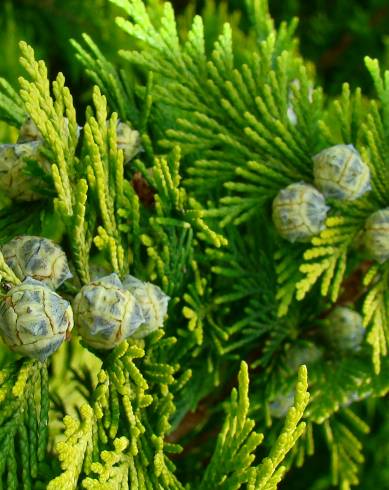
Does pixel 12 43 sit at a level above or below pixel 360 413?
above

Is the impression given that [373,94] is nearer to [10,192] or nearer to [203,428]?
[203,428]

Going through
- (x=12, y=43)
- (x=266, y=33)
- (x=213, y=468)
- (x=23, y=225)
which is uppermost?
(x=266, y=33)

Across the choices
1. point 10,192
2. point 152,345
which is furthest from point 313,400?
point 10,192

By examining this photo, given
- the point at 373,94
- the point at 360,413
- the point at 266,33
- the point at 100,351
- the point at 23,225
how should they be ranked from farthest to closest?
the point at 373,94 < the point at 360,413 < the point at 266,33 < the point at 23,225 < the point at 100,351

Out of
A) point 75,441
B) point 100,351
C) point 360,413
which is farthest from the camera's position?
point 360,413

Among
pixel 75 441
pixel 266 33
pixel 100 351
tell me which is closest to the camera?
pixel 75 441

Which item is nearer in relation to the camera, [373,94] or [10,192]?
[10,192]

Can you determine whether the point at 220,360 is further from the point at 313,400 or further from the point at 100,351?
the point at 100,351

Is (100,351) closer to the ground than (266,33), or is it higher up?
closer to the ground

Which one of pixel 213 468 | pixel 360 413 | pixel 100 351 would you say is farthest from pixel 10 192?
pixel 360 413
